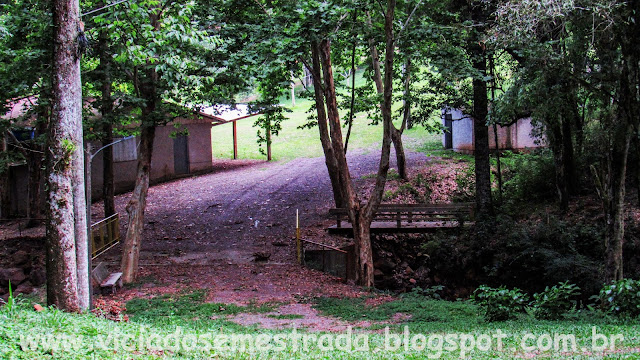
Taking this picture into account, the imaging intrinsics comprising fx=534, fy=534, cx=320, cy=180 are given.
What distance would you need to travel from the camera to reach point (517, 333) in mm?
7227

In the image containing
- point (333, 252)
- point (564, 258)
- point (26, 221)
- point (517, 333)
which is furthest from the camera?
point (26, 221)

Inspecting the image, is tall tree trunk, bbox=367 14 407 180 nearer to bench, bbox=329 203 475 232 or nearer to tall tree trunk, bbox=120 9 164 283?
bench, bbox=329 203 475 232

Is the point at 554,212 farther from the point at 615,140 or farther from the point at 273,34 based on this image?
the point at 273,34

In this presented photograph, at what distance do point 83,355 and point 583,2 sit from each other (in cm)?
960

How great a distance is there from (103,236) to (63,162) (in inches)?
283

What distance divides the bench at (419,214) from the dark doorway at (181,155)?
1280 cm

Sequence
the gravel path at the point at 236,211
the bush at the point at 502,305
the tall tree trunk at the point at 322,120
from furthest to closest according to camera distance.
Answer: the gravel path at the point at 236,211, the tall tree trunk at the point at 322,120, the bush at the point at 502,305

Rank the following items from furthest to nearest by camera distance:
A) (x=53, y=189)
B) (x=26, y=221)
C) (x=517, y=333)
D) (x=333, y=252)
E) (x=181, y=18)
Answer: (x=26, y=221) < (x=333, y=252) < (x=181, y=18) < (x=53, y=189) < (x=517, y=333)

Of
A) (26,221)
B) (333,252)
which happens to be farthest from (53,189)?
(26,221)

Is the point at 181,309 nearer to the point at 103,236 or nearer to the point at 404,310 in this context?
the point at 404,310

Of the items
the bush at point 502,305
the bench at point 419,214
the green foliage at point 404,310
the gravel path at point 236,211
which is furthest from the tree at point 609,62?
the gravel path at point 236,211

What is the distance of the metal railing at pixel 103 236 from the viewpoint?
1387 cm

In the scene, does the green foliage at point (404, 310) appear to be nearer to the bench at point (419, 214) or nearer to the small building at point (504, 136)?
the bench at point (419, 214)

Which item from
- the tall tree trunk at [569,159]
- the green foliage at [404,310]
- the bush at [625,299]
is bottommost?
the green foliage at [404,310]
